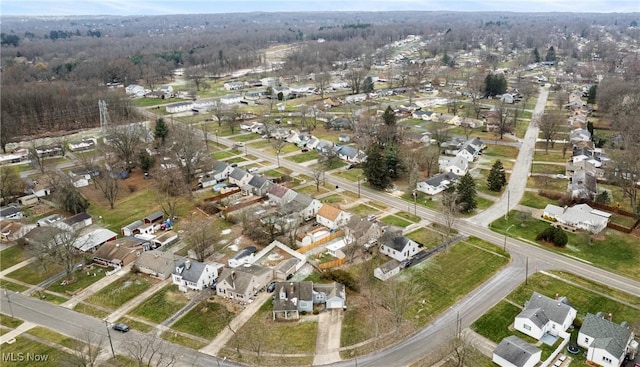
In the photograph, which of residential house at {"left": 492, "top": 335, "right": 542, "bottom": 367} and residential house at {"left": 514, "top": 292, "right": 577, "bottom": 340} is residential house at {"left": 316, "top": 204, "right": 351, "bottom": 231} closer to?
residential house at {"left": 514, "top": 292, "right": 577, "bottom": 340}

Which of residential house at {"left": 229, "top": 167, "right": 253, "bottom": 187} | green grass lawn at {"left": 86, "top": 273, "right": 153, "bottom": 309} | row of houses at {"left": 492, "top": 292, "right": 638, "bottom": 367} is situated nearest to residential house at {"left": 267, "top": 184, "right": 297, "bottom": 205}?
residential house at {"left": 229, "top": 167, "right": 253, "bottom": 187}

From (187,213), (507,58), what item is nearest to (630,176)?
(187,213)

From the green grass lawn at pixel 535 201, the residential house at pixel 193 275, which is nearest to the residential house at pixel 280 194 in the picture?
the residential house at pixel 193 275

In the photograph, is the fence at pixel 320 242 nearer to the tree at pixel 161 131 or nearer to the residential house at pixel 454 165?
the residential house at pixel 454 165

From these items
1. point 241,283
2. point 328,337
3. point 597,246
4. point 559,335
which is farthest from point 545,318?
point 241,283

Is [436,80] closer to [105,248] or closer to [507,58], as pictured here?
[507,58]

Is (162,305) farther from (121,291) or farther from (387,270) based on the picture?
(387,270)
